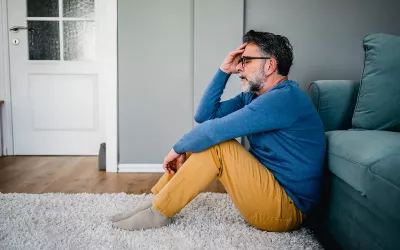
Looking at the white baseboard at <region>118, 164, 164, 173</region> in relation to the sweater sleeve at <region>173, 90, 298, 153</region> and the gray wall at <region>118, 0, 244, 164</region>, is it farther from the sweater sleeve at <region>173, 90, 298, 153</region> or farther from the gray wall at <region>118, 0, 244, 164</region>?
the sweater sleeve at <region>173, 90, 298, 153</region>

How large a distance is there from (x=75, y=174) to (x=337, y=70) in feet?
7.39

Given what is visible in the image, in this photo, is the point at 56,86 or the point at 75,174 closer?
the point at 75,174

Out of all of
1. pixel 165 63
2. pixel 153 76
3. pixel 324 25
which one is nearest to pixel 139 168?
pixel 153 76

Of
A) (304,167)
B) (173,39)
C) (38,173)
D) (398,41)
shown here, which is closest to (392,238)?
(304,167)

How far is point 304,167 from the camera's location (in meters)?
1.41

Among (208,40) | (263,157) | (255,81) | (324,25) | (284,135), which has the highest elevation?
(324,25)

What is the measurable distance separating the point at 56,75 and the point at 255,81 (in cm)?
257

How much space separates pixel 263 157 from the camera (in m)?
1.54

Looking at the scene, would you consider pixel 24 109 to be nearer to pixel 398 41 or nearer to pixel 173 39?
pixel 173 39

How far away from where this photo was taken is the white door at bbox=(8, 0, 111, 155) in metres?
3.37

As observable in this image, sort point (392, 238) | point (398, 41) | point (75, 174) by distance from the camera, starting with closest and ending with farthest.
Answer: point (392, 238) → point (398, 41) → point (75, 174)

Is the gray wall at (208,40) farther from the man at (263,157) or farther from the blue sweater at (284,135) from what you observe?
the blue sweater at (284,135)

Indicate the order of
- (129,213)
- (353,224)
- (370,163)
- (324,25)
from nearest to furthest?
(370,163) < (353,224) < (129,213) < (324,25)

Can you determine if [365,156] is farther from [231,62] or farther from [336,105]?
[231,62]
